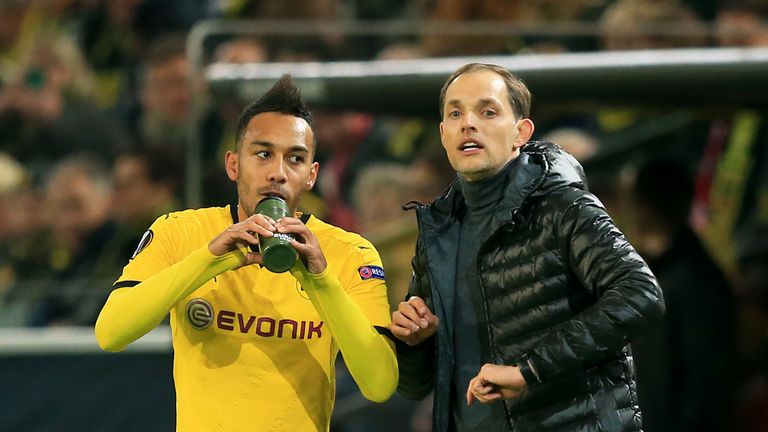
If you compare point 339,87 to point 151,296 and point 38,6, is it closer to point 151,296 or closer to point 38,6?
point 151,296

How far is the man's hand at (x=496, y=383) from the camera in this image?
3557 millimetres

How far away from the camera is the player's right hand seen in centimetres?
355

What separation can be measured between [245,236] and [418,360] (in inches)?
27.3

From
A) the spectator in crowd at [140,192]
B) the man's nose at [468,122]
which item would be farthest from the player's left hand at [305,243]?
the spectator in crowd at [140,192]

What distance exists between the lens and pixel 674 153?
7.64 meters

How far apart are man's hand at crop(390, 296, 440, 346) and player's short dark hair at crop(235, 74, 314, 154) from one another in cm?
59

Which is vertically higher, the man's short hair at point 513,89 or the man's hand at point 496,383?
the man's short hair at point 513,89

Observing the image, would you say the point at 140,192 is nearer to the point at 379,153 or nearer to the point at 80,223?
the point at 80,223

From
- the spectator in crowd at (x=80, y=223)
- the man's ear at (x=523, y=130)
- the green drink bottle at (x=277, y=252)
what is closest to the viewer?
the green drink bottle at (x=277, y=252)

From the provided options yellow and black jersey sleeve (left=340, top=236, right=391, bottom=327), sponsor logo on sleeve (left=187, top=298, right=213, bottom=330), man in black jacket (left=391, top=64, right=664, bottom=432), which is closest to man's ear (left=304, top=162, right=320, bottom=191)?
yellow and black jersey sleeve (left=340, top=236, right=391, bottom=327)

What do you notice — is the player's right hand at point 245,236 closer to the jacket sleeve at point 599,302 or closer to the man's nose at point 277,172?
the man's nose at point 277,172

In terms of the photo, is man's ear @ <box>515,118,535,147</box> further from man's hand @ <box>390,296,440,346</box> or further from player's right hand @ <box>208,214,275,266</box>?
player's right hand @ <box>208,214,275,266</box>

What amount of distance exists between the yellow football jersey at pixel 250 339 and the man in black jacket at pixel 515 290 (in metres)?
0.20

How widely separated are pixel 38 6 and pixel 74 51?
0.78m
